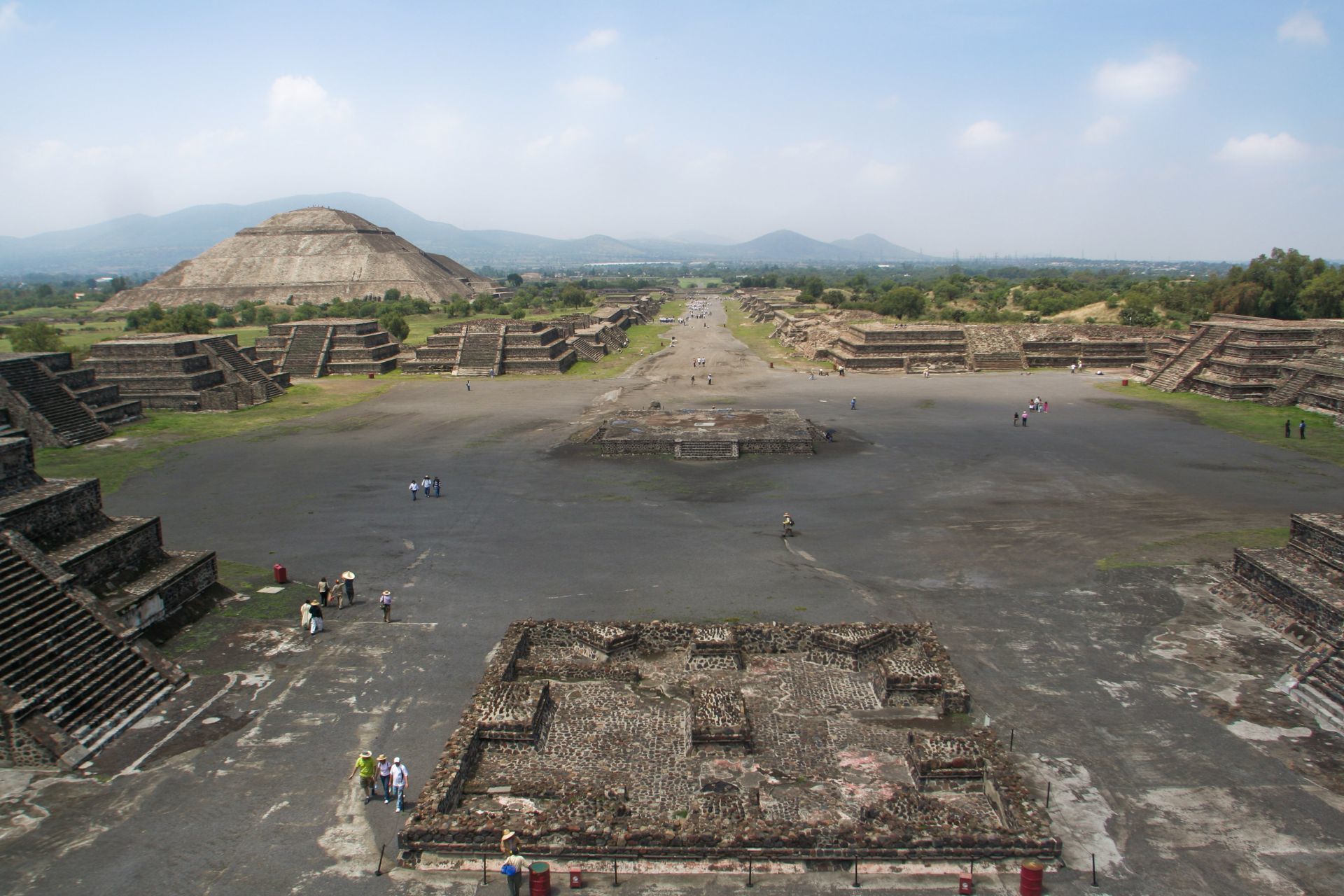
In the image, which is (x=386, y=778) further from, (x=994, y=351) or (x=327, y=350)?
(x=994, y=351)

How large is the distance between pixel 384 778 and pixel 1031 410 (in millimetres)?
39787

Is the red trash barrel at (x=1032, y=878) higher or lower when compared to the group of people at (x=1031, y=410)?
lower

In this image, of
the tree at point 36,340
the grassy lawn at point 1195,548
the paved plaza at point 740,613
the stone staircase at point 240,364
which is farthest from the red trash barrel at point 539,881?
the tree at point 36,340

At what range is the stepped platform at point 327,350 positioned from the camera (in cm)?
5688

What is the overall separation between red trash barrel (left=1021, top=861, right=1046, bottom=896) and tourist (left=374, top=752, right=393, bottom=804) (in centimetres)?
891

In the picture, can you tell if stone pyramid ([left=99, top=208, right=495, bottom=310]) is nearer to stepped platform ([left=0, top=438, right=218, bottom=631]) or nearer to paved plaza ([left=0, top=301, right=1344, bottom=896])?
paved plaza ([left=0, top=301, right=1344, bottom=896])

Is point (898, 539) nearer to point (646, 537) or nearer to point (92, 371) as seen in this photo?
point (646, 537)

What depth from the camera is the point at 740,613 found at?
708 inches

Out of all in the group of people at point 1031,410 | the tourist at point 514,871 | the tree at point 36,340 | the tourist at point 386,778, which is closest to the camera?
the tourist at point 514,871

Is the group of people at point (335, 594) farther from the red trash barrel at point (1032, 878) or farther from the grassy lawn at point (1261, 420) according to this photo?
the grassy lawn at point (1261, 420)

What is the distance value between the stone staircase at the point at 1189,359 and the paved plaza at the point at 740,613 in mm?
12612

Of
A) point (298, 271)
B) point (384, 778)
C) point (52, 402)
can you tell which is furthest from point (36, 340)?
point (298, 271)

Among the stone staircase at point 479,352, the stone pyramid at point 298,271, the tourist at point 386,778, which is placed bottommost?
the tourist at point 386,778

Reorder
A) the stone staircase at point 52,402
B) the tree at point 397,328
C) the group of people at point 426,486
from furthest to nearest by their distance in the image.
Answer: the tree at point 397,328 < the stone staircase at point 52,402 < the group of people at point 426,486
